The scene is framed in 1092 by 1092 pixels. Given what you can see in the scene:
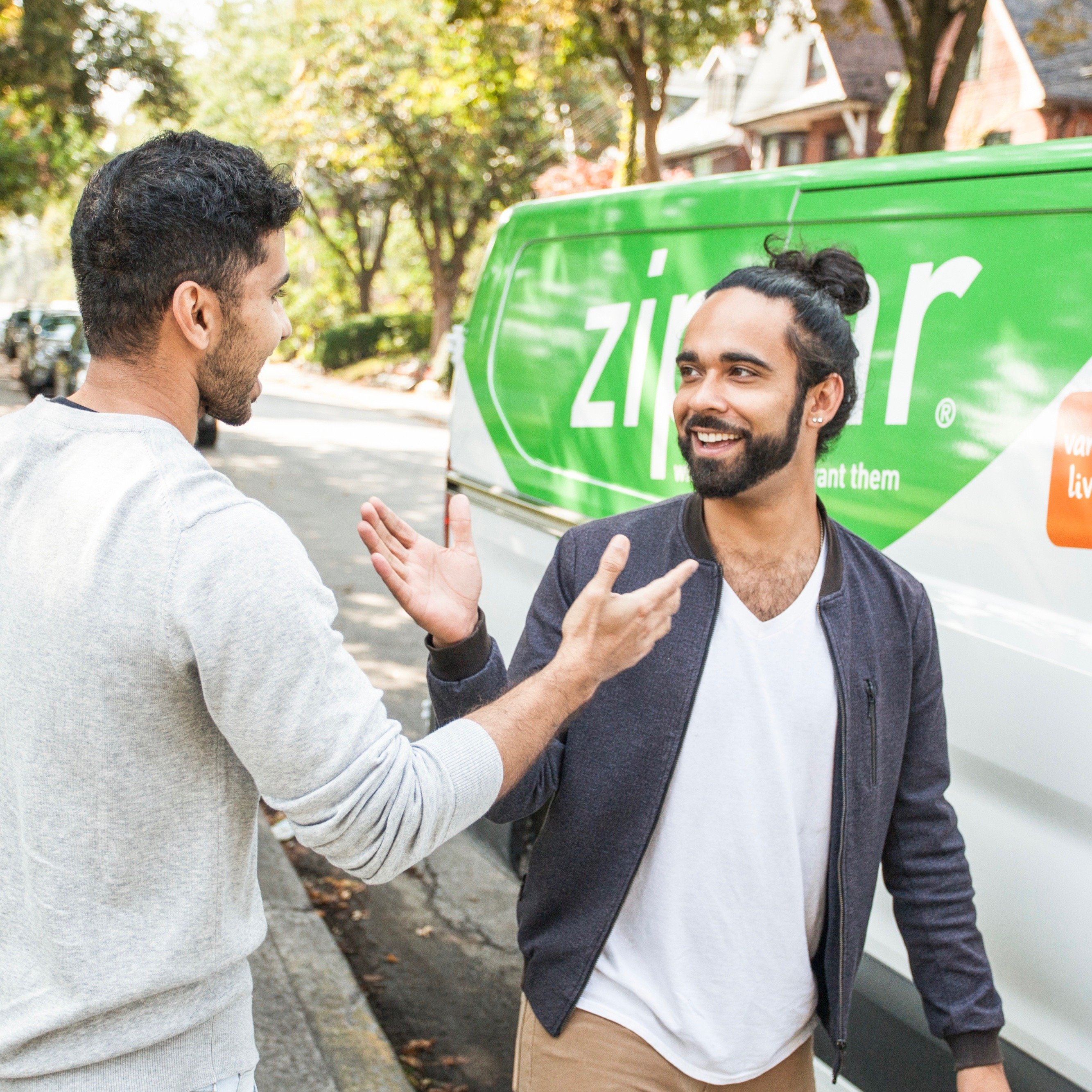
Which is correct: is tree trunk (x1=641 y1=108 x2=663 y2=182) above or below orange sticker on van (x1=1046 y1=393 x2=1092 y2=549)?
above

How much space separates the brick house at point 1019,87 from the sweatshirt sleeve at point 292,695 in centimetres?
2343

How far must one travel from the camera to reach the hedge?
111 feet

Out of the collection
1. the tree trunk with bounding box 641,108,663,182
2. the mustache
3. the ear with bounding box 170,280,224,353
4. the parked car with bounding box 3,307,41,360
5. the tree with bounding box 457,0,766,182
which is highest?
the tree with bounding box 457,0,766,182

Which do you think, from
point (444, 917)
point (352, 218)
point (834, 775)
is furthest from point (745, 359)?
point (352, 218)

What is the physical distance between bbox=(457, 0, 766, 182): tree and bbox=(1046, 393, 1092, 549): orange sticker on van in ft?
37.1

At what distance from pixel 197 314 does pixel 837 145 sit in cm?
3147

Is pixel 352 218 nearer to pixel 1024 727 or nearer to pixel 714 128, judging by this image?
pixel 714 128

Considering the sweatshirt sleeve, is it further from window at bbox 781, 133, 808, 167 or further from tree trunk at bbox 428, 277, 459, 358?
window at bbox 781, 133, 808, 167

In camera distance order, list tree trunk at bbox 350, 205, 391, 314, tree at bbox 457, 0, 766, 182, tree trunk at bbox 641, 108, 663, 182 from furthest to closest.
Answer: tree trunk at bbox 350, 205, 391, 314 < tree trunk at bbox 641, 108, 663, 182 < tree at bbox 457, 0, 766, 182

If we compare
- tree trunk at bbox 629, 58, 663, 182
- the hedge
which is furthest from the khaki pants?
the hedge

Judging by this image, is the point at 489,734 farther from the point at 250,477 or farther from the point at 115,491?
the point at 250,477

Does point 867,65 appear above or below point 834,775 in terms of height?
above

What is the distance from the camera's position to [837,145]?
3016 centimetres

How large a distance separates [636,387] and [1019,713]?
4.30ft
